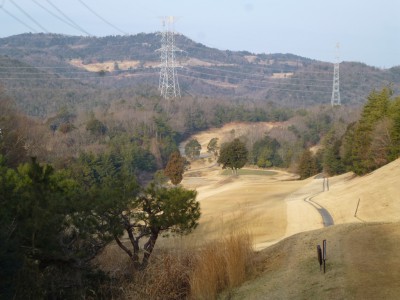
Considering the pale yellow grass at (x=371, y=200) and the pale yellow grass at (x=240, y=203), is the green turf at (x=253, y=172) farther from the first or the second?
the pale yellow grass at (x=371, y=200)

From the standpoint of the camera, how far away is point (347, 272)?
9.03 meters

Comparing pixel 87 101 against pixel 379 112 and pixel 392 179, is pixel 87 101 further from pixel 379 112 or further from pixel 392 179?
pixel 392 179

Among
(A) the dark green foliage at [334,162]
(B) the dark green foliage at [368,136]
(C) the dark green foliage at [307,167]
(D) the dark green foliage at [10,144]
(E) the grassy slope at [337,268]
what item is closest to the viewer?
(E) the grassy slope at [337,268]

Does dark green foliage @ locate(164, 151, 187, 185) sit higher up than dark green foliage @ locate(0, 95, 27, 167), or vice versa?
dark green foliage @ locate(0, 95, 27, 167)

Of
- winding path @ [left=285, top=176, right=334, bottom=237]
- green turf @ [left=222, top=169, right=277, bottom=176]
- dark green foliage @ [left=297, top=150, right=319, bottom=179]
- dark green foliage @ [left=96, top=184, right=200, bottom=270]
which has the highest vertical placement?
dark green foliage @ [left=96, top=184, right=200, bottom=270]

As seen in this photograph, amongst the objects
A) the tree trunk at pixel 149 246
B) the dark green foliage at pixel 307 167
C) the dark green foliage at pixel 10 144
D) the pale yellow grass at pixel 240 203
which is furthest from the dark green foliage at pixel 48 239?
the dark green foliage at pixel 307 167

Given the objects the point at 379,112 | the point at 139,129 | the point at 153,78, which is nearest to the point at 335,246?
the point at 379,112

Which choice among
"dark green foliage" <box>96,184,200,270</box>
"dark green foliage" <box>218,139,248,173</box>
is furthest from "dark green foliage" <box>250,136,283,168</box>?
"dark green foliage" <box>96,184,200,270</box>

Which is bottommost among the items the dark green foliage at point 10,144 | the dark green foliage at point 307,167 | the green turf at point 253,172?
the green turf at point 253,172

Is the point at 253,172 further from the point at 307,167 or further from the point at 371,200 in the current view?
the point at 371,200

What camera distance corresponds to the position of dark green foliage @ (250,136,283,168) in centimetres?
8294

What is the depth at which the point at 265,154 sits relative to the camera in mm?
83250

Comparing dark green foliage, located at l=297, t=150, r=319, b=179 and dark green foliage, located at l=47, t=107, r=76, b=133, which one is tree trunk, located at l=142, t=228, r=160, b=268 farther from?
dark green foliage, located at l=47, t=107, r=76, b=133

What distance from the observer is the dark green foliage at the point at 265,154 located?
272 feet
